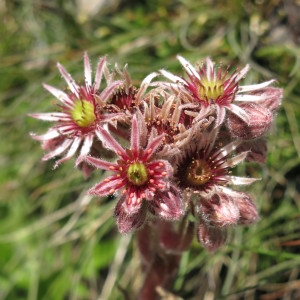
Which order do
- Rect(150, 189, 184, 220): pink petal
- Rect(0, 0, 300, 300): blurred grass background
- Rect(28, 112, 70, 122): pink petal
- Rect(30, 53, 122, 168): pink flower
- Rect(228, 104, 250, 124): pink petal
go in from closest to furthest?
1. Rect(150, 189, 184, 220): pink petal
2. Rect(228, 104, 250, 124): pink petal
3. Rect(30, 53, 122, 168): pink flower
4. Rect(28, 112, 70, 122): pink petal
5. Rect(0, 0, 300, 300): blurred grass background

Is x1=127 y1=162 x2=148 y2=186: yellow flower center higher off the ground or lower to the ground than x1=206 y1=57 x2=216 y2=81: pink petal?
lower

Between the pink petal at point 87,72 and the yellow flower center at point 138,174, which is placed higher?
the pink petal at point 87,72

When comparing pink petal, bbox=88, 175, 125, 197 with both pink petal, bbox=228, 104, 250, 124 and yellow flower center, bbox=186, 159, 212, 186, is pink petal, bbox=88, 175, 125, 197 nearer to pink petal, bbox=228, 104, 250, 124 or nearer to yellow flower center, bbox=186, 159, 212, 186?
yellow flower center, bbox=186, 159, 212, 186

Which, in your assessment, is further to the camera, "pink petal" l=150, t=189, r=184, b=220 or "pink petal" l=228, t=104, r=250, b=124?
"pink petal" l=228, t=104, r=250, b=124

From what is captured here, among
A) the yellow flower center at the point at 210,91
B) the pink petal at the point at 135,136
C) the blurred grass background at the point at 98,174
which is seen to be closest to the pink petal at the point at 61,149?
the pink petal at the point at 135,136

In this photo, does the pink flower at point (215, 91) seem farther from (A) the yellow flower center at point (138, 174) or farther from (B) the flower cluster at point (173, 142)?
(A) the yellow flower center at point (138, 174)

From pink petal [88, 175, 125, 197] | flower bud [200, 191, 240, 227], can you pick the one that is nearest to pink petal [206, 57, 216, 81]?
flower bud [200, 191, 240, 227]
